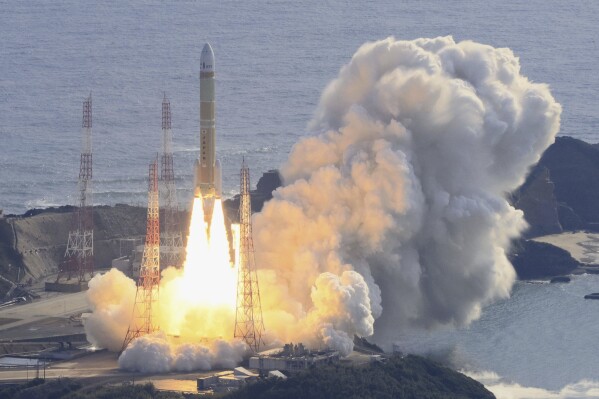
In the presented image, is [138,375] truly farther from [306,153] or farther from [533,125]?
[533,125]

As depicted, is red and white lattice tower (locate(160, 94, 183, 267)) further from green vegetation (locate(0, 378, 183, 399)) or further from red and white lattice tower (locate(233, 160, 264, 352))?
green vegetation (locate(0, 378, 183, 399))

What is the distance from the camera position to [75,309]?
484 ft

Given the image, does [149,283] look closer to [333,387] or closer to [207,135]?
[207,135]

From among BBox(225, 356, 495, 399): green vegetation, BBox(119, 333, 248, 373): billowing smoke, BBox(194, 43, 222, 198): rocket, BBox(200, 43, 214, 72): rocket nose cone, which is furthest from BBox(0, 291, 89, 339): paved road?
BBox(225, 356, 495, 399): green vegetation

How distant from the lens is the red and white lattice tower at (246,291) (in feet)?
423

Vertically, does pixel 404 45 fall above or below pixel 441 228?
above

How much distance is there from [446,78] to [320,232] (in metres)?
13.7

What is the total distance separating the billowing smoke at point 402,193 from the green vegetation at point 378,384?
498cm

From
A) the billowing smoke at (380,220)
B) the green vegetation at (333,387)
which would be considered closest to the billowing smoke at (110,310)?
the billowing smoke at (380,220)

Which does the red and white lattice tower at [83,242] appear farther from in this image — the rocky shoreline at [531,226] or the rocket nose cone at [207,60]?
the rocket nose cone at [207,60]

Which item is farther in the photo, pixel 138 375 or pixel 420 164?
pixel 420 164

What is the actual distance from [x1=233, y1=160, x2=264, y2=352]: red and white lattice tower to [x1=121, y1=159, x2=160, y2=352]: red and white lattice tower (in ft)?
15.4

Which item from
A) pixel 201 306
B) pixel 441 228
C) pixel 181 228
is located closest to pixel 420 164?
pixel 441 228

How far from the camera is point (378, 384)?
123 metres
